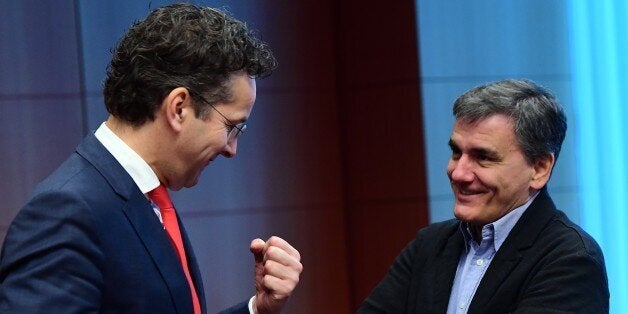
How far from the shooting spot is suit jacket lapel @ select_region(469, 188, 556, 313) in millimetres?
2086

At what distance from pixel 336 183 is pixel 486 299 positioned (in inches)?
89.8

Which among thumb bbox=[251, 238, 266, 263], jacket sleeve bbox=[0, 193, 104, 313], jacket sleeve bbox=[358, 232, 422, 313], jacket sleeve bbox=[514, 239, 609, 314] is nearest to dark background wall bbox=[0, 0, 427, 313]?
jacket sleeve bbox=[358, 232, 422, 313]

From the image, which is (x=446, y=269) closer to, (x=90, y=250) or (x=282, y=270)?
(x=282, y=270)

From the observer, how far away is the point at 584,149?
3.96 metres

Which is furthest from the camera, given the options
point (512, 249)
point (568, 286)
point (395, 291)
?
point (395, 291)

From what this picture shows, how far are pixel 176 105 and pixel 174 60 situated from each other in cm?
8

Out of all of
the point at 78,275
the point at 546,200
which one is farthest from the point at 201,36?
the point at 546,200

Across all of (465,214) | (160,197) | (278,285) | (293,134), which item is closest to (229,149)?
(160,197)

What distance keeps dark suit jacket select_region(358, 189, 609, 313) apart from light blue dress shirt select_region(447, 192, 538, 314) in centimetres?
2

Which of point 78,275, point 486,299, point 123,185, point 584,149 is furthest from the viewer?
point 584,149

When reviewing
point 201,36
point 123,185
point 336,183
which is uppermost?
point 201,36

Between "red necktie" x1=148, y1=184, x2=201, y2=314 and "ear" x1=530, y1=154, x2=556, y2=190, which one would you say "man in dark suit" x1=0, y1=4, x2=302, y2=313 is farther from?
"ear" x1=530, y1=154, x2=556, y2=190

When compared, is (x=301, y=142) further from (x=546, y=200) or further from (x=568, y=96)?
(x=546, y=200)

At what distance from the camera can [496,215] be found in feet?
7.18
